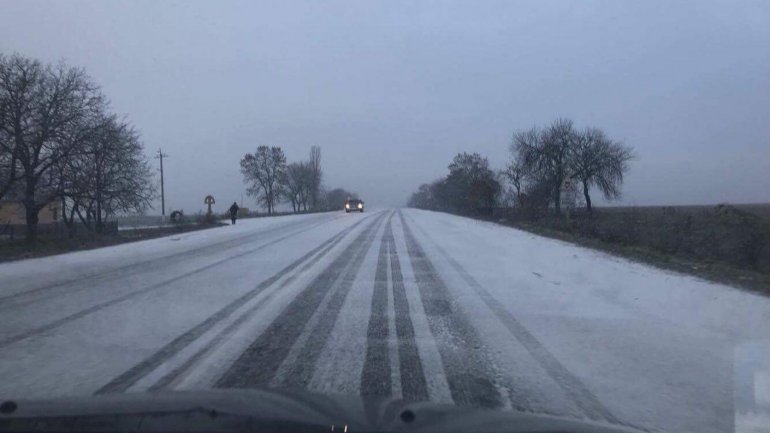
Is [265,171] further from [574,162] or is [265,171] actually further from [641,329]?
[641,329]

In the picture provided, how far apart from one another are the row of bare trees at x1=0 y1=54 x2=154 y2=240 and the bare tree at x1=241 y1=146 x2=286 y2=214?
243 ft

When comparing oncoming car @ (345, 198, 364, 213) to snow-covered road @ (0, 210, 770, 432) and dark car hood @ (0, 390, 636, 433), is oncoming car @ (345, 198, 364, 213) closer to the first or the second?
snow-covered road @ (0, 210, 770, 432)

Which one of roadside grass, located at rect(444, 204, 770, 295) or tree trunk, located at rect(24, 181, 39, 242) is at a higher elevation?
tree trunk, located at rect(24, 181, 39, 242)

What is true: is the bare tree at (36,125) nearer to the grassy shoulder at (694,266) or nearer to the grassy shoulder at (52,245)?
the grassy shoulder at (52,245)

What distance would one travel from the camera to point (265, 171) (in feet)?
354

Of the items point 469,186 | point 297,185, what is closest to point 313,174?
point 297,185

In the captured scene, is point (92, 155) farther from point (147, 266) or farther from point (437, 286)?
point (437, 286)

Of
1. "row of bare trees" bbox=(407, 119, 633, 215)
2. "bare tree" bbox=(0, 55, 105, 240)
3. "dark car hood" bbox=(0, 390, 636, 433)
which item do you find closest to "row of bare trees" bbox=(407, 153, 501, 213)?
"row of bare trees" bbox=(407, 119, 633, 215)

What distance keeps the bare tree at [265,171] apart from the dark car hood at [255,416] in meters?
102

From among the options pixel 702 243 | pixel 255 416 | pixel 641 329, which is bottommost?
pixel 641 329

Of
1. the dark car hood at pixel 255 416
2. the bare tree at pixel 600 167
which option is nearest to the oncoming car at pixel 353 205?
the bare tree at pixel 600 167

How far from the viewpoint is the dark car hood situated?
13.4ft

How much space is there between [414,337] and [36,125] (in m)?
24.7

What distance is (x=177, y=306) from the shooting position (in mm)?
11609
